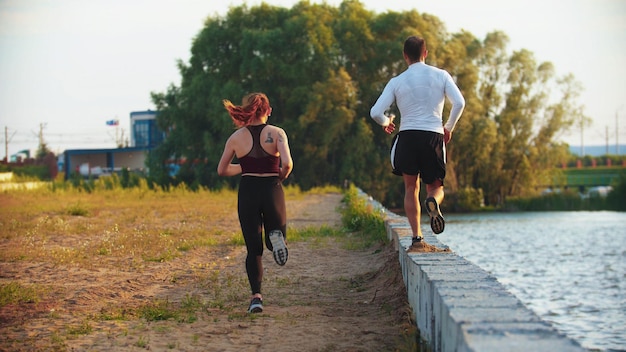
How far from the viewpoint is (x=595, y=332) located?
42.1 feet

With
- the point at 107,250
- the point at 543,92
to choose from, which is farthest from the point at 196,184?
the point at 107,250

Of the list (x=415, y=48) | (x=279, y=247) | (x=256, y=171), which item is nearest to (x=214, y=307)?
(x=279, y=247)

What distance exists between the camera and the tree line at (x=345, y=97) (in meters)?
47.7

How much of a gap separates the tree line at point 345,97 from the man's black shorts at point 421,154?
1520 inches

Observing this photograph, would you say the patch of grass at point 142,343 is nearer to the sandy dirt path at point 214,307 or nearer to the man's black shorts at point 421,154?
the sandy dirt path at point 214,307

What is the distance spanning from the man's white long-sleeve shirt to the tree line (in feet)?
127

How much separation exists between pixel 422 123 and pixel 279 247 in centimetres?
170

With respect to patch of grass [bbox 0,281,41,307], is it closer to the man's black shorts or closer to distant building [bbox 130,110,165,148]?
the man's black shorts

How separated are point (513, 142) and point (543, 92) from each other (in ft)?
13.7

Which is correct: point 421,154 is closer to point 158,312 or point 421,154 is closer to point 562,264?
point 158,312

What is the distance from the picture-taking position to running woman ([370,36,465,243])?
7496 mm

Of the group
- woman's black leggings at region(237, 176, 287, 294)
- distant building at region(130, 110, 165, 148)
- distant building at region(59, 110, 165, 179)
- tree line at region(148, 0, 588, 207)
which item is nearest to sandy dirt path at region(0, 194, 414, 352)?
woman's black leggings at region(237, 176, 287, 294)

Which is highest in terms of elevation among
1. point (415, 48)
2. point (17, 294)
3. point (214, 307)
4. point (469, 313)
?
point (415, 48)

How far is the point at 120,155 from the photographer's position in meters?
84.6
